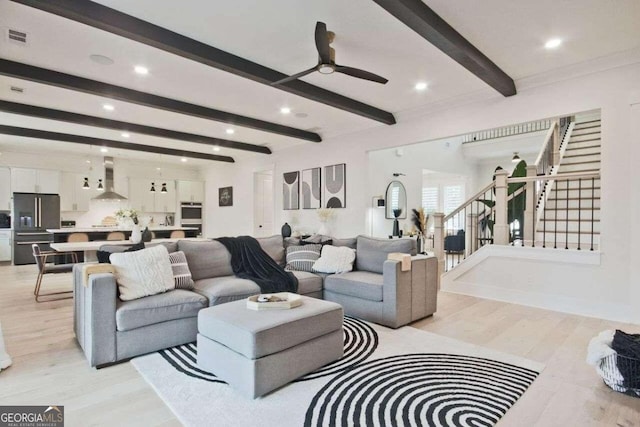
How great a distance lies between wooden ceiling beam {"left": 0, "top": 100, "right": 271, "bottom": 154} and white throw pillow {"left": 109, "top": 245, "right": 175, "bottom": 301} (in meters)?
3.82

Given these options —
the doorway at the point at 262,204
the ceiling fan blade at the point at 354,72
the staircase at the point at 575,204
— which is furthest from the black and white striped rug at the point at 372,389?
the doorway at the point at 262,204

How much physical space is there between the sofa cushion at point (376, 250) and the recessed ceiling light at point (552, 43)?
2407 mm

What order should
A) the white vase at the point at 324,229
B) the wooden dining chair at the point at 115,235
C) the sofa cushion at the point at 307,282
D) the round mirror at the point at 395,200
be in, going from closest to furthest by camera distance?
1. the sofa cushion at the point at 307,282
2. the wooden dining chair at the point at 115,235
3. the white vase at the point at 324,229
4. the round mirror at the point at 395,200

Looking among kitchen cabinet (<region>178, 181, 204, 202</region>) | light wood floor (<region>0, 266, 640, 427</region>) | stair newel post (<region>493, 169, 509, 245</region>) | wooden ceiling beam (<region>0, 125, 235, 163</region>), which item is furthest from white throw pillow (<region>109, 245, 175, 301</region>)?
kitchen cabinet (<region>178, 181, 204, 202</region>)

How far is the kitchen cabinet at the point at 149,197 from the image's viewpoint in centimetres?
940

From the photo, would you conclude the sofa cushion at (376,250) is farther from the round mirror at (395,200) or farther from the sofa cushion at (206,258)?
the round mirror at (395,200)

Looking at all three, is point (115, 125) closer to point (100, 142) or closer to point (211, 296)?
point (100, 142)

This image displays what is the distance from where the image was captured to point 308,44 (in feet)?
11.0

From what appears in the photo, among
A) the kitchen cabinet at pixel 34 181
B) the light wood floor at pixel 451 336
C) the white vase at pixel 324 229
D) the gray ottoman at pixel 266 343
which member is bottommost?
the light wood floor at pixel 451 336

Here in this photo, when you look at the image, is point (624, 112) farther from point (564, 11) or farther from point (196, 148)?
point (196, 148)

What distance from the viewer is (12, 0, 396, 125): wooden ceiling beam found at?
8.40ft

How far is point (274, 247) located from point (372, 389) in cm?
255

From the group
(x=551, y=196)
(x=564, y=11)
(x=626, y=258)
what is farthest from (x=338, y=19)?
(x=551, y=196)

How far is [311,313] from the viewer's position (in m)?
2.46
